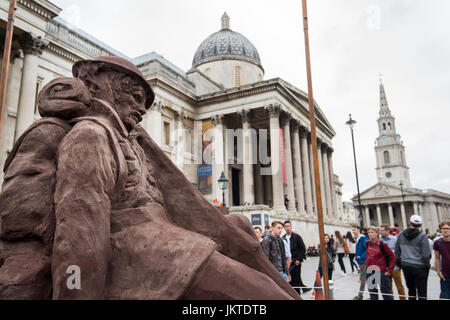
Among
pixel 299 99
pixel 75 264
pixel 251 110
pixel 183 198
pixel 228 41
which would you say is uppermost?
pixel 228 41

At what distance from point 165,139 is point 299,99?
12.1m

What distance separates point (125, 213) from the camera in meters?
1.65

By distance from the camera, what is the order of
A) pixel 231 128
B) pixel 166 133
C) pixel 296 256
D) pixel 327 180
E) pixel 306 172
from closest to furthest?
pixel 296 256, pixel 166 133, pixel 306 172, pixel 231 128, pixel 327 180

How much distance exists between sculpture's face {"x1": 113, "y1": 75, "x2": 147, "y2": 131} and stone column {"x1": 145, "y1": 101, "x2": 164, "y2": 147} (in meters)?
21.1

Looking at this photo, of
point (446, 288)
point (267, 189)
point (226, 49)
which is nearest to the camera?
point (446, 288)

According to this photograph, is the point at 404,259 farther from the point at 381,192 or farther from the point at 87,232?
the point at 381,192

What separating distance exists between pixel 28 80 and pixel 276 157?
15.6 metres

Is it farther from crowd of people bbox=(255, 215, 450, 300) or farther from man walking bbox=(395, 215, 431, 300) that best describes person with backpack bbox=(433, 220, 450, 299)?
man walking bbox=(395, 215, 431, 300)

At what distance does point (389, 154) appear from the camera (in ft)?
310

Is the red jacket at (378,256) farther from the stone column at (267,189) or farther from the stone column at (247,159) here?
the stone column at (267,189)

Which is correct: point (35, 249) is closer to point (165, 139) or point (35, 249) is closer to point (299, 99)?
point (165, 139)

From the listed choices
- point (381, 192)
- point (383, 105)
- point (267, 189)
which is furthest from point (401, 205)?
point (267, 189)

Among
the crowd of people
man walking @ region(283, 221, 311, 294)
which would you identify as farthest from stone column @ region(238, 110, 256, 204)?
the crowd of people
